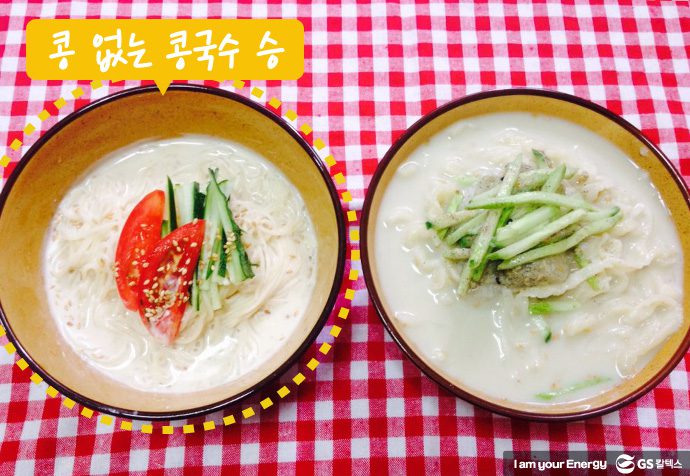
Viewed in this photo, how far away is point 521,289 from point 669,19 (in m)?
1.46

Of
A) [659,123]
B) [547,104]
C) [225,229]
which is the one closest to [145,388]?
[225,229]

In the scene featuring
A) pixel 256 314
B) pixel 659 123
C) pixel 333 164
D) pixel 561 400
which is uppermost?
pixel 659 123

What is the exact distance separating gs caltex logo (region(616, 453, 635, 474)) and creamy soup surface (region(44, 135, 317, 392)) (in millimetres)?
1167

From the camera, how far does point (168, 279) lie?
1955 mm

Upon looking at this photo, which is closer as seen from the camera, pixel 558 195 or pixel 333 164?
pixel 558 195

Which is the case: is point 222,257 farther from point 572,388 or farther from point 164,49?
point 572,388

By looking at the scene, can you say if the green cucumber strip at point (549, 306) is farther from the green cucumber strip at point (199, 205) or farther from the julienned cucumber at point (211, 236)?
the green cucumber strip at point (199, 205)

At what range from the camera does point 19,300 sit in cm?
196

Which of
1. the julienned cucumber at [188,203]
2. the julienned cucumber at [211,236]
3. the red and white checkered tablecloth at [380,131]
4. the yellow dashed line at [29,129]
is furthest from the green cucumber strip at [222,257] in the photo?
the yellow dashed line at [29,129]

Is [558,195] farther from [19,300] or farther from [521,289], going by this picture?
[19,300]

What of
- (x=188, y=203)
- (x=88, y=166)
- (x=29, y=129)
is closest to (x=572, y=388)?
(x=188, y=203)

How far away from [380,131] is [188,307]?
97cm

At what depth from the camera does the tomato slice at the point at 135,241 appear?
1.96 meters

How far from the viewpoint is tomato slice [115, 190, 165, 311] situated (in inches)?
77.2
